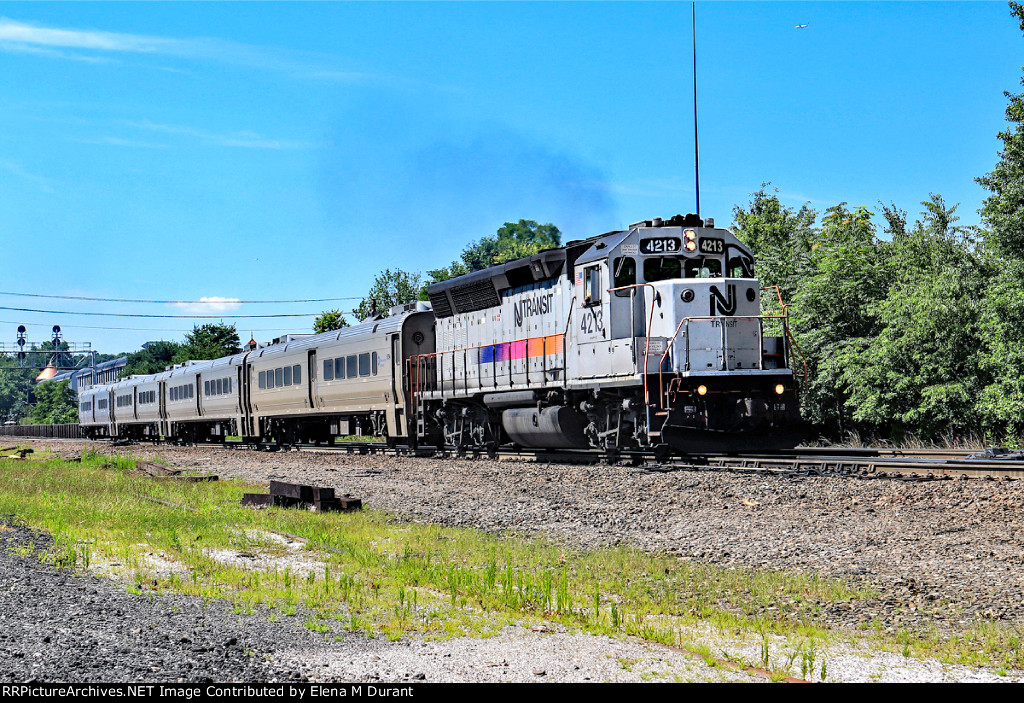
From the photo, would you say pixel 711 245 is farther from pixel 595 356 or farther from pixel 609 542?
pixel 609 542

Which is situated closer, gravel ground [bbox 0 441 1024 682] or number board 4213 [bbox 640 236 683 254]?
gravel ground [bbox 0 441 1024 682]

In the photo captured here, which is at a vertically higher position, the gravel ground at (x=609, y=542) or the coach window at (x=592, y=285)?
the coach window at (x=592, y=285)

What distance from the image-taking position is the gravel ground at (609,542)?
5016 mm

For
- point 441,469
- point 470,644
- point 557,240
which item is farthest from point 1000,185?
point 557,240

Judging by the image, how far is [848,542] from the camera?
884 centimetres

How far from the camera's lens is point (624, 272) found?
16281 millimetres

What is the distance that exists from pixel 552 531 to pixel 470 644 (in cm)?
521

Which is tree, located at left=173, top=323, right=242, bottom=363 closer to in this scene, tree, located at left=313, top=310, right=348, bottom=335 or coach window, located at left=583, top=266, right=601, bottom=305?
tree, located at left=313, top=310, right=348, bottom=335

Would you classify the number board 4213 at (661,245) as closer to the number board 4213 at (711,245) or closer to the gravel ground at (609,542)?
the number board 4213 at (711,245)

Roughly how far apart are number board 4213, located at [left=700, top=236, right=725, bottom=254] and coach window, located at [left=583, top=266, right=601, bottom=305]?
1.80 m

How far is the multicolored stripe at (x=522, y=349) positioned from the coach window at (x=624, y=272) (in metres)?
1.97

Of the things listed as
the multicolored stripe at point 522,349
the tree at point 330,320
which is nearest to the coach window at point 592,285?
the multicolored stripe at point 522,349

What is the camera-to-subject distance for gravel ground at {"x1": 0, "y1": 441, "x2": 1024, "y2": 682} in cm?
502

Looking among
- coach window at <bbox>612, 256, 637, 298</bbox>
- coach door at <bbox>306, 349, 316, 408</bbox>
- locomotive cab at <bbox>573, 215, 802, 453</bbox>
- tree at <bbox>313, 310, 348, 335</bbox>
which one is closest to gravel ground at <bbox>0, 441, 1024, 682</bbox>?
locomotive cab at <bbox>573, 215, 802, 453</bbox>
